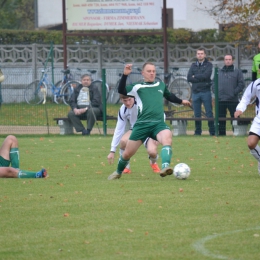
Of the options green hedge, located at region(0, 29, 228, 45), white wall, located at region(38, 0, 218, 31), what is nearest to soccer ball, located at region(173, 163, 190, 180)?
green hedge, located at region(0, 29, 228, 45)

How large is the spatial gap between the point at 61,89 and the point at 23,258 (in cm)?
1857

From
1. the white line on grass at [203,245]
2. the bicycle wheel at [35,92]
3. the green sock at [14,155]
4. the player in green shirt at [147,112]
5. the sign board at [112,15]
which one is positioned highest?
the sign board at [112,15]

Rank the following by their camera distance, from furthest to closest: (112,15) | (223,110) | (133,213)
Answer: (112,15)
(223,110)
(133,213)

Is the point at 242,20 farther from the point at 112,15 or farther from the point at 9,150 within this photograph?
the point at 9,150

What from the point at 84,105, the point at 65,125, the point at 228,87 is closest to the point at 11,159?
the point at 84,105

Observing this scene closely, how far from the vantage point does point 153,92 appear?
36.3 feet

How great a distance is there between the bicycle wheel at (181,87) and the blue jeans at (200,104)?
1.81 metres

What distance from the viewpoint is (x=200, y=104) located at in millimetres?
19578

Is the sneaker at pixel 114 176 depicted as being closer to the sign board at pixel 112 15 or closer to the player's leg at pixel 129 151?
the player's leg at pixel 129 151

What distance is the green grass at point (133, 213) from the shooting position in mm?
6605

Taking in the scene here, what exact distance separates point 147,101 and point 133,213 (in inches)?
118

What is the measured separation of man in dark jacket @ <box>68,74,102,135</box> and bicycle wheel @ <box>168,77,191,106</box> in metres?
2.72

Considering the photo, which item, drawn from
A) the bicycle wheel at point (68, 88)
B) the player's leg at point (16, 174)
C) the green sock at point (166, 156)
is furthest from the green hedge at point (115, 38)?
the green sock at point (166, 156)

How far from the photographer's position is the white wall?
110ft
